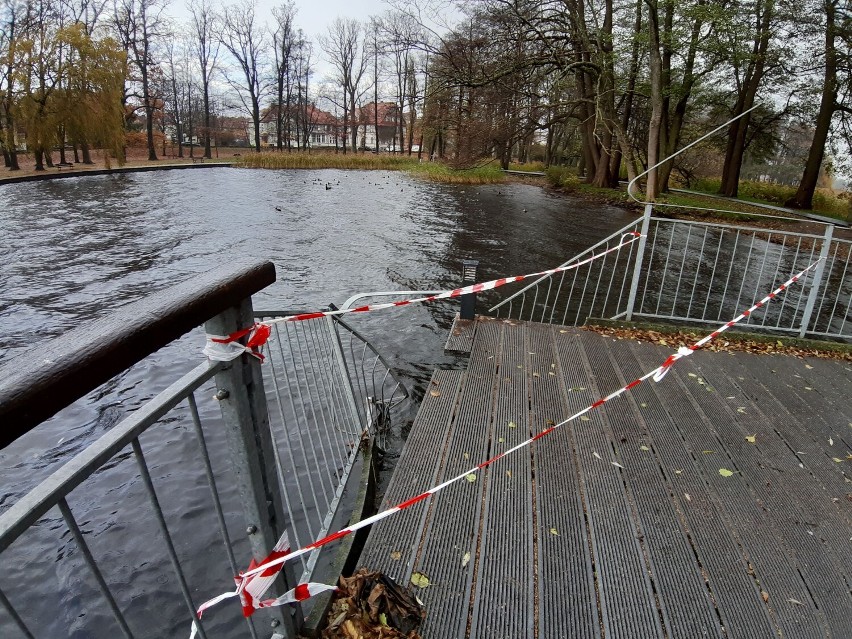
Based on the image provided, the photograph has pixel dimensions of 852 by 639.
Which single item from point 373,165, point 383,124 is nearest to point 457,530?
point 373,165

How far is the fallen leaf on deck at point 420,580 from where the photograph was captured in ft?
8.14

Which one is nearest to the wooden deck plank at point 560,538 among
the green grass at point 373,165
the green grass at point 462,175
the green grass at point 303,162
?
the green grass at point 462,175

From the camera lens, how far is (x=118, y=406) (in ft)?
18.3

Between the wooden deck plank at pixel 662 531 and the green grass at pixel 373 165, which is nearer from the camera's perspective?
the wooden deck plank at pixel 662 531

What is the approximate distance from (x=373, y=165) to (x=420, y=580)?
3908cm

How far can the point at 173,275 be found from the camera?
417 inches

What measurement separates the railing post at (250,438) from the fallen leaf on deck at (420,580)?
909 mm

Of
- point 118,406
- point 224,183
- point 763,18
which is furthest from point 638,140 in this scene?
point 118,406

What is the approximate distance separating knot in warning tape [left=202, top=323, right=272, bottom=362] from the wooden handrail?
4.3 inches

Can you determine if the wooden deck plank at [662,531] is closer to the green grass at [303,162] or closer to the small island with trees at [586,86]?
the small island with trees at [586,86]

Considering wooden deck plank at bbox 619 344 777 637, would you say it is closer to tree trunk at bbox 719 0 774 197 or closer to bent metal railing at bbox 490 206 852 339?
bent metal railing at bbox 490 206 852 339

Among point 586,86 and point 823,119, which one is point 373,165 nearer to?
point 586,86

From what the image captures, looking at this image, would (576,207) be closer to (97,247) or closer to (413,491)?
(97,247)

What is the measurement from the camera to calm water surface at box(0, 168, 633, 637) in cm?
354
